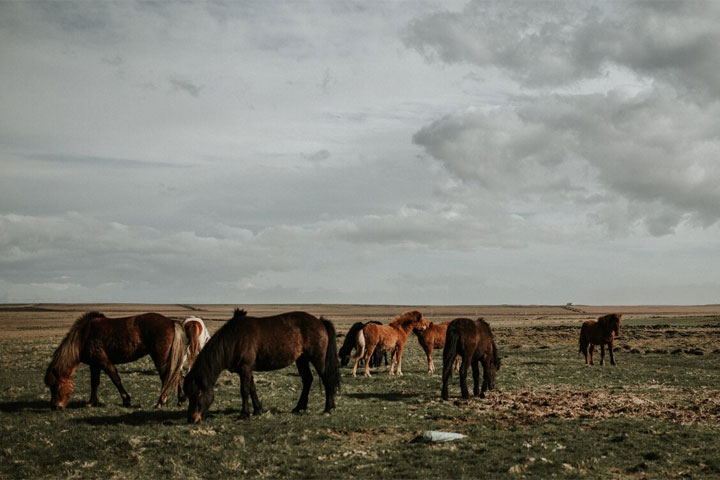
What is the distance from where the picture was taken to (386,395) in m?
17.0

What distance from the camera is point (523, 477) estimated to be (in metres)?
8.59

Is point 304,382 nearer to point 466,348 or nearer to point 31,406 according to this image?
point 466,348

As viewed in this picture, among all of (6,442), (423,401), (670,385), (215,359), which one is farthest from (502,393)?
(6,442)

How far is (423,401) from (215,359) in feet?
21.5

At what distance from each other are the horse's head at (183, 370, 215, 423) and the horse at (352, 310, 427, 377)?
9930 mm

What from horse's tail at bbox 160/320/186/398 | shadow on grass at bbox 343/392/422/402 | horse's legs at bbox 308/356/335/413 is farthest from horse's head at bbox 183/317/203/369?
horse's legs at bbox 308/356/335/413

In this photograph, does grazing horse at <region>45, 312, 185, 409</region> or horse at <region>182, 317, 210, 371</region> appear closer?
grazing horse at <region>45, 312, 185, 409</region>

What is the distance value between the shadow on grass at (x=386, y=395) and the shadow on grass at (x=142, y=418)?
5364mm

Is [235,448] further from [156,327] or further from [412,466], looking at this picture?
[156,327]

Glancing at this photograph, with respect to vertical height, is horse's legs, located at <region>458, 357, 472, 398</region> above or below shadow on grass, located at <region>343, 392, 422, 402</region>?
above

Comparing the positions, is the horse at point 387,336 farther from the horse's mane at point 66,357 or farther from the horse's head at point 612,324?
the horse's mane at point 66,357

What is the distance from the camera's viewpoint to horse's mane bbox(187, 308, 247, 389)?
39.6 ft

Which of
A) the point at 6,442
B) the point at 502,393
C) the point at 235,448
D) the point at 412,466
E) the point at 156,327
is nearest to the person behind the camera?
the point at 412,466

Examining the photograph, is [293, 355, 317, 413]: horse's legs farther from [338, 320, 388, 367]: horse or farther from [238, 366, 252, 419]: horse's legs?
[338, 320, 388, 367]: horse
